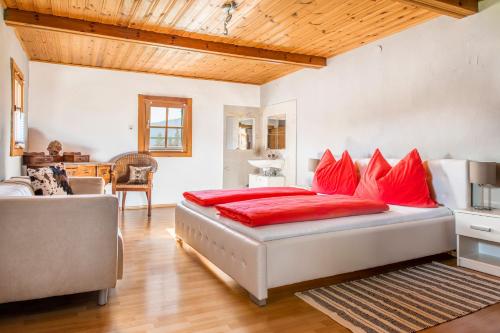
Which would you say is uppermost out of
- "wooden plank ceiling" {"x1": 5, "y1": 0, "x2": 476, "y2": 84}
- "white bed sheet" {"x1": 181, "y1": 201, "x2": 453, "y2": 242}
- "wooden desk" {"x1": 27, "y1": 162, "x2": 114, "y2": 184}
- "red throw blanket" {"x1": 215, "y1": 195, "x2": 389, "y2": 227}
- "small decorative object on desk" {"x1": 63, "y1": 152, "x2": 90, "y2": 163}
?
"wooden plank ceiling" {"x1": 5, "y1": 0, "x2": 476, "y2": 84}

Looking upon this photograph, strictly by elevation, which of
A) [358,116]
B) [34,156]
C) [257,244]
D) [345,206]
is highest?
[358,116]

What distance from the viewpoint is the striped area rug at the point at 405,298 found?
203 cm

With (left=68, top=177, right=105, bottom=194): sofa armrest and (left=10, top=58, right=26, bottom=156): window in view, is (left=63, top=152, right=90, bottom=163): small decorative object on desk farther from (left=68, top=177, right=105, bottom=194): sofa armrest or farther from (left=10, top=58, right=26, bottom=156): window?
(left=68, top=177, right=105, bottom=194): sofa armrest

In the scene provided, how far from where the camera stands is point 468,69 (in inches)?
132

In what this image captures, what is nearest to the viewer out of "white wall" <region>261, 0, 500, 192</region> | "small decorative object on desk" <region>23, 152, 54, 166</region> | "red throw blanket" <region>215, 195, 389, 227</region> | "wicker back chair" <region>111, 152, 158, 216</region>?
"red throw blanket" <region>215, 195, 389, 227</region>

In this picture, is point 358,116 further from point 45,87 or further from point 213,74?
point 45,87

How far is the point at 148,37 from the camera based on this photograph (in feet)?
13.3

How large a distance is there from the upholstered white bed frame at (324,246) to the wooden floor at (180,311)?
14cm

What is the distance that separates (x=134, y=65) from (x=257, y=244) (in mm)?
4486

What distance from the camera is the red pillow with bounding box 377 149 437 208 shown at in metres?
3.35

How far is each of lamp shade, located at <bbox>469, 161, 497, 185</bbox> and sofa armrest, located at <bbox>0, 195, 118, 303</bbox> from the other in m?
2.88

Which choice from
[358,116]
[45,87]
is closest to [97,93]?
[45,87]

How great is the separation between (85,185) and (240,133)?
12.8 ft

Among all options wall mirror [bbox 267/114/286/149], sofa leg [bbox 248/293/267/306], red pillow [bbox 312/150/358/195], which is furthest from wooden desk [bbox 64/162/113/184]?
sofa leg [bbox 248/293/267/306]
